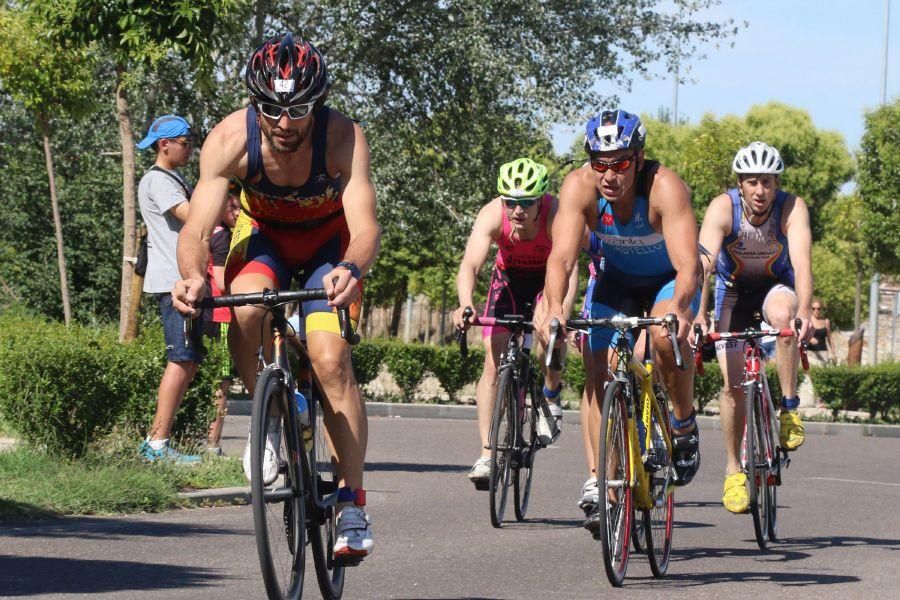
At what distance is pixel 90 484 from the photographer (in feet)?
28.7

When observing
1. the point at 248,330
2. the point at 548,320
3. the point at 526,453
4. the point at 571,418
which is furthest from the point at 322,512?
the point at 571,418

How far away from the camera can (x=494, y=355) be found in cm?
993

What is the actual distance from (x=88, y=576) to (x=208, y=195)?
1.78 meters

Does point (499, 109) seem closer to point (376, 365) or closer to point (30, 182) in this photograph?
point (376, 365)

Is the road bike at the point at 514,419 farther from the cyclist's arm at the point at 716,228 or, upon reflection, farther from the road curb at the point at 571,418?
the road curb at the point at 571,418

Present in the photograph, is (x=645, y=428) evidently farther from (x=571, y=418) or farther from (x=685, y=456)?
(x=571, y=418)

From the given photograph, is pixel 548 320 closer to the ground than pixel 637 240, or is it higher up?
closer to the ground

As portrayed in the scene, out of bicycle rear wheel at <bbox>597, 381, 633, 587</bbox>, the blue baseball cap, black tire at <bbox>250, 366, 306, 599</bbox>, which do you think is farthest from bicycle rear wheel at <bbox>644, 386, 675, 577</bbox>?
the blue baseball cap

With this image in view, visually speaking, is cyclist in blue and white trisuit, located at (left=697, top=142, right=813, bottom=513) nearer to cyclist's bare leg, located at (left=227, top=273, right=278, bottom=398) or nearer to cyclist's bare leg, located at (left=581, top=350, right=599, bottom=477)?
cyclist's bare leg, located at (left=581, top=350, right=599, bottom=477)

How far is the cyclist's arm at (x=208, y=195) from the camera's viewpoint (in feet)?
18.3

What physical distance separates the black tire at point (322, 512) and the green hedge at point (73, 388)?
3.76 metres

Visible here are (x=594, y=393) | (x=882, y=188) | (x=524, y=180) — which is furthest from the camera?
(x=882, y=188)

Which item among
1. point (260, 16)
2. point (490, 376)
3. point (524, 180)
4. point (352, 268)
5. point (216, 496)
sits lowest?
point (216, 496)

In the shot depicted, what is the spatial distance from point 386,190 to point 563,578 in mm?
17952
